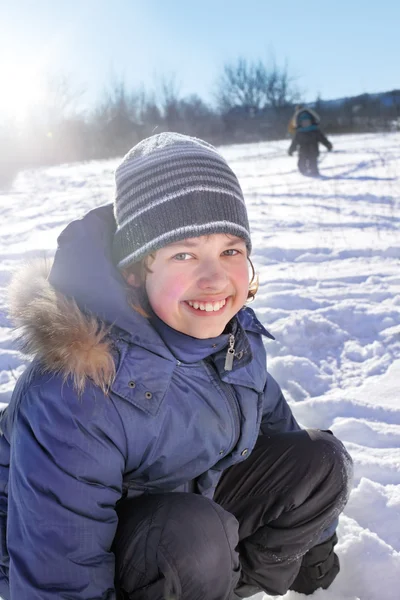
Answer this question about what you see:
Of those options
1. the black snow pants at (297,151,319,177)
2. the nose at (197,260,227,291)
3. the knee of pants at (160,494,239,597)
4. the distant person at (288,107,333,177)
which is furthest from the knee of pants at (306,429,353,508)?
the black snow pants at (297,151,319,177)

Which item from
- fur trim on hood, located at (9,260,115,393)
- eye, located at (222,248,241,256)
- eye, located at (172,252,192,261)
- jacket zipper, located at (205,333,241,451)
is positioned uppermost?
eye, located at (172,252,192,261)

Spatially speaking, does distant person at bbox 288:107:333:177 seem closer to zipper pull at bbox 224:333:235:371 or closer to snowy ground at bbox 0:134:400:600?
snowy ground at bbox 0:134:400:600

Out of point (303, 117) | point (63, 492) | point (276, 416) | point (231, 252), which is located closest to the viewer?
point (63, 492)

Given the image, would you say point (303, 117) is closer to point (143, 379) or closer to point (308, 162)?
point (308, 162)

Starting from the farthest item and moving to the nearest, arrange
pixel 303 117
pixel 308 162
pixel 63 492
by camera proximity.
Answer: pixel 303 117 < pixel 308 162 < pixel 63 492

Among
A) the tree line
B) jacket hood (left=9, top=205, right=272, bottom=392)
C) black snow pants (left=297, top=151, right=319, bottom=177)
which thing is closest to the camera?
jacket hood (left=9, top=205, right=272, bottom=392)

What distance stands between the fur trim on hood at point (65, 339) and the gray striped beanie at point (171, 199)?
→ 0.22 m

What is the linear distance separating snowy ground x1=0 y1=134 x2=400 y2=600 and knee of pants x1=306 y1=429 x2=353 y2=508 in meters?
0.24

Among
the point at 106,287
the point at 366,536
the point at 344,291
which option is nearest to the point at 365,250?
the point at 344,291

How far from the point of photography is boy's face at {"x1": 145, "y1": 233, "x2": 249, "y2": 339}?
50.4 inches

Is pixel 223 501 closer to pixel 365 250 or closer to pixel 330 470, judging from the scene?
pixel 330 470

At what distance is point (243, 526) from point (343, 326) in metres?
1.68

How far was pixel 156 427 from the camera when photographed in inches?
47.5

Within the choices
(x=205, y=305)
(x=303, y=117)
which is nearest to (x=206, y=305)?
(x=205, y=305)
